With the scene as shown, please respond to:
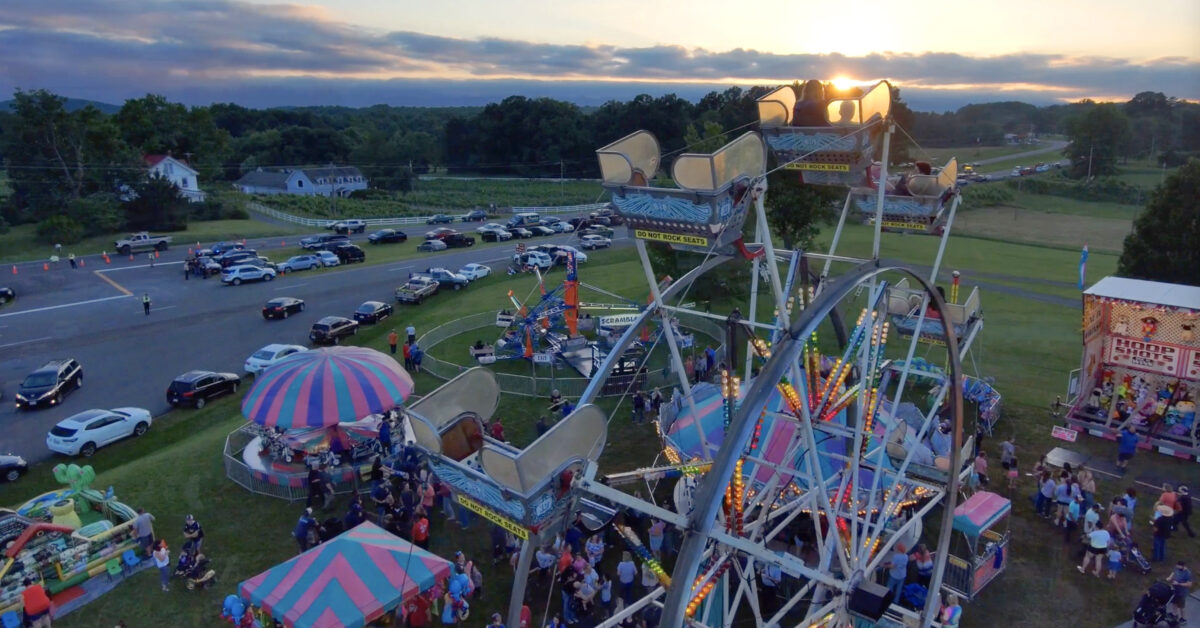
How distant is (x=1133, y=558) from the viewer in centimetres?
1498

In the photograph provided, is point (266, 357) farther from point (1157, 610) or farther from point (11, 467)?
point (1157, 610)

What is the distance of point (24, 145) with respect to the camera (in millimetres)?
59375

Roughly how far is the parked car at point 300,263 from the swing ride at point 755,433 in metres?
33.6

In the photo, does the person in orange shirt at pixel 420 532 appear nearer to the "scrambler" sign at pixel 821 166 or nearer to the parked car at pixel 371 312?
the "scrambler" sign at pixel 821 166

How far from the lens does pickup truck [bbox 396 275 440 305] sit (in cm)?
3700

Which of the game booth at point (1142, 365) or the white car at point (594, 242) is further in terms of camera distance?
the white car at point (594, 242)

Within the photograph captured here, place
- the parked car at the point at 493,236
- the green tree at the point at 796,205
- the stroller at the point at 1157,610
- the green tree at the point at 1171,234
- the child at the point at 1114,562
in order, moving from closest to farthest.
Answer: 1. the stroller at the point at 1157,610
2. the child at the point at 1114,562
3. the green tree at the point at 796,205
4. the green tree at the point at 1171,234
5. the parked car at the point at 493,236

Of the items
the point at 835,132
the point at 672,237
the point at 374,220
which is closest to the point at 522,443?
the point at 835,132

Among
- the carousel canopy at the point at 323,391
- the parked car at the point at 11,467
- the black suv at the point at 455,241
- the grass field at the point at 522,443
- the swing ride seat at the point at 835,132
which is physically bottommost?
the grass field at the point at 522,443

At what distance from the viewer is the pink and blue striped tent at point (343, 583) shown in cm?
1158

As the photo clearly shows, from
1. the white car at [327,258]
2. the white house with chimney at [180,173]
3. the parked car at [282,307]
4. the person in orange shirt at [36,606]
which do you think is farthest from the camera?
the white house with chimney at [180,173]

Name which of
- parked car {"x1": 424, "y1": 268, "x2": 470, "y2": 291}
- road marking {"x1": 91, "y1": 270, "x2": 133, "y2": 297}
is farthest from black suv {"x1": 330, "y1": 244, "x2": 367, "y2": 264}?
road marking {"x1": 91, "y1": 270, "x2": 133, "y2": 297}

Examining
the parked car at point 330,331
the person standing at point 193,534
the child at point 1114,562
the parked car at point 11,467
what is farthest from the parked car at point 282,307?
the child at point 1114,562

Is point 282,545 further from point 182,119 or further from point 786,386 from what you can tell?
point 182,119
